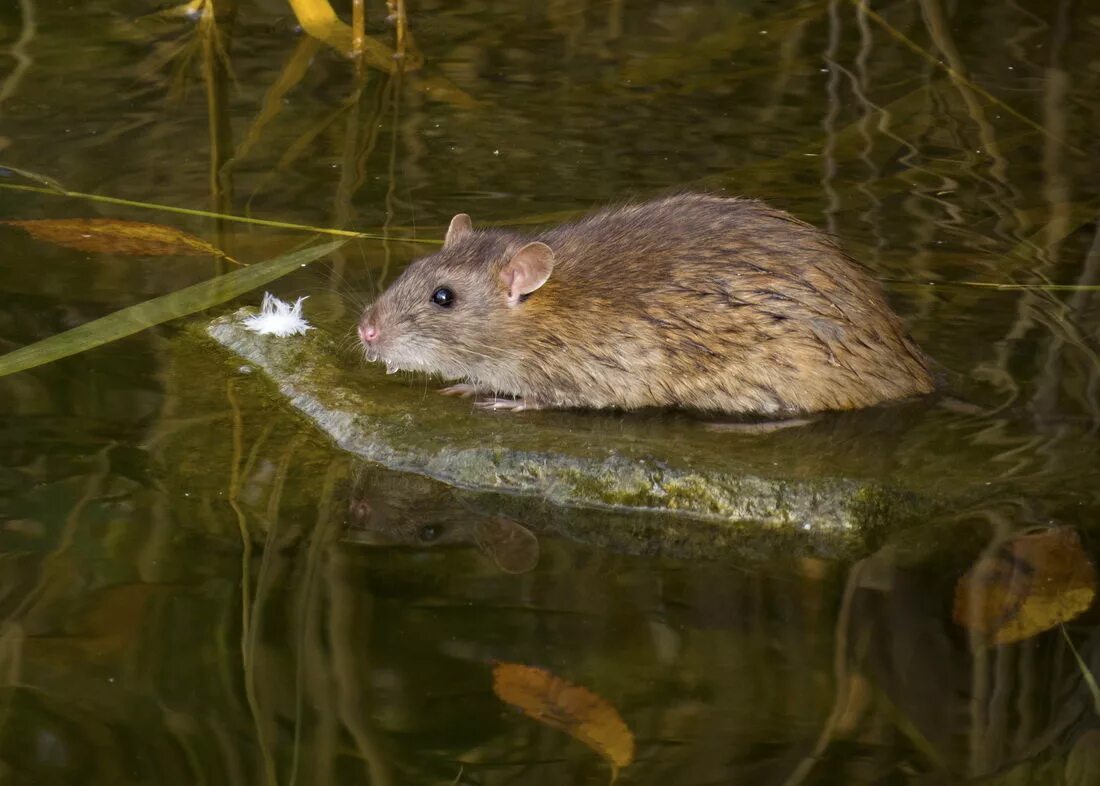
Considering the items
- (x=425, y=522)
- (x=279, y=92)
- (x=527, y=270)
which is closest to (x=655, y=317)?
(x=527, y=270)

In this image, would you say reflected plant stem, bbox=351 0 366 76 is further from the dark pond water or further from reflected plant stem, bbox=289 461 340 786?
reflected plant stem, bbox=289 461 340 786

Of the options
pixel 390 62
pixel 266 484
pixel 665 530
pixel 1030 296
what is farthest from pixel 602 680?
pixel 390 62

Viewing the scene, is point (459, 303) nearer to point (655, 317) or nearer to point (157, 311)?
point (655, 317)

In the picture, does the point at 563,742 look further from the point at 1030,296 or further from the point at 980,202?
the point at 980,202

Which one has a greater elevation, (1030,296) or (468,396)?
(1030,296)

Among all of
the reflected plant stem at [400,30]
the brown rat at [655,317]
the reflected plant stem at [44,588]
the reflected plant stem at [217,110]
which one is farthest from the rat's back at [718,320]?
the reflected plant stem at [400,30]

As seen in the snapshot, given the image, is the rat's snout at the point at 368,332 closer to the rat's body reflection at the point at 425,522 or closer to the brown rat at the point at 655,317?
the brown rat at the point at 655,317

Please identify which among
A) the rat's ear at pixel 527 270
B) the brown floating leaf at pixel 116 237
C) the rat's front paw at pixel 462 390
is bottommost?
the rat's front paw at pixel 462 390
